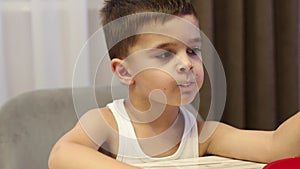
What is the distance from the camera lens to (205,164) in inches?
29.7

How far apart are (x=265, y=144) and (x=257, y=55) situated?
949 mm

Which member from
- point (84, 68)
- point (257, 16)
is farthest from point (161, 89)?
point (257, 16)

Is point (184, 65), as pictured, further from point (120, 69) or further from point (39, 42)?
point (39, 42)

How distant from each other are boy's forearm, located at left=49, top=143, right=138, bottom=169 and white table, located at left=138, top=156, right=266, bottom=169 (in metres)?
0.08

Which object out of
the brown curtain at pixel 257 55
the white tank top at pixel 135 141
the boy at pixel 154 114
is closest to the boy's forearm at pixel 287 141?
the boy at pixel 154 114

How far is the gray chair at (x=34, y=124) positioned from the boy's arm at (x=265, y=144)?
28 cm

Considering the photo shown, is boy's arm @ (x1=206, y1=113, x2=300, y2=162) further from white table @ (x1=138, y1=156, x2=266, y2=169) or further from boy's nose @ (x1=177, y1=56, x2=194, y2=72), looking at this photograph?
boy's nose @ (x1=177, y1=56, x2=194, y2=72)

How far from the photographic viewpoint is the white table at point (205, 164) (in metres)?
0.73

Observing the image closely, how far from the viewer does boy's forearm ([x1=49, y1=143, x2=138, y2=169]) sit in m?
0.65

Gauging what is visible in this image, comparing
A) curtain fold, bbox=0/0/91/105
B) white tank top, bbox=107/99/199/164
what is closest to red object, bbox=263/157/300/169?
white tank top, bbox=107/99/199/164

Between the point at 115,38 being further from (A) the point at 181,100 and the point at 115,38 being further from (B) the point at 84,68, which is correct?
(B) the point at 84,68

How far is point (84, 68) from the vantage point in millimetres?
1531

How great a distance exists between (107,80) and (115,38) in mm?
246

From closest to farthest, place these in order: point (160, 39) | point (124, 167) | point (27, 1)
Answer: point (124, 167) → point (160, 39) → point (27, 1)
